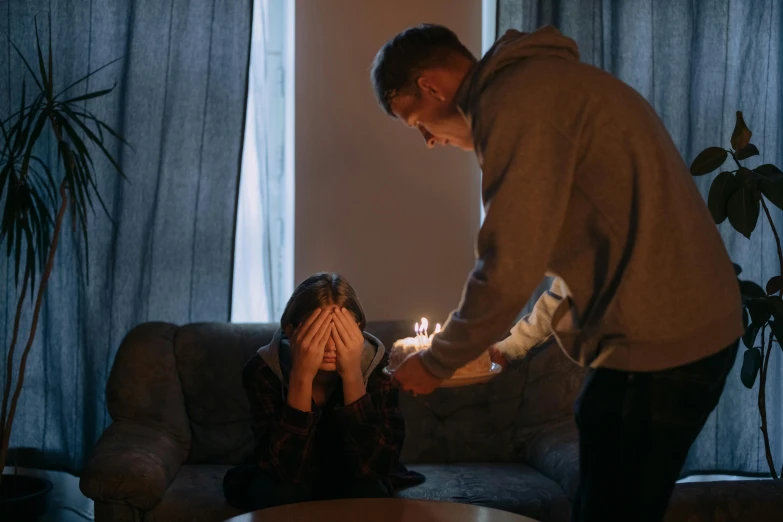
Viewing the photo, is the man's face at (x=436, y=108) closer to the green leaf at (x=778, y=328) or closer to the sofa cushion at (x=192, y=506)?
the sofa cushion at (x=192, y=506)

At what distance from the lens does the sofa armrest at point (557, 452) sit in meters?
2.63

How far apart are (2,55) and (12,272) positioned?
810 mm

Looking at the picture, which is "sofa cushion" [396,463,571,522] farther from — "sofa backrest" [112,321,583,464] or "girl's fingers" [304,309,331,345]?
"girl's fingers" [304,309,331,345]

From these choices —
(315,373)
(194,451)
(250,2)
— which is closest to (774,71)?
(250,2)

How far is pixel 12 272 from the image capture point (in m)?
3.31

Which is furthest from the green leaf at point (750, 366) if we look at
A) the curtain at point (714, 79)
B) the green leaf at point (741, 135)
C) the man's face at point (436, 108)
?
the man's face at point (436, 108)

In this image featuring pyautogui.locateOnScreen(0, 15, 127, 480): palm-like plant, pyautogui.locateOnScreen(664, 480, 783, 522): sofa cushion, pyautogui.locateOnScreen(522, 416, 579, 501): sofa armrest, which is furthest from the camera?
pyautogui.locateOnScreen(0, 15, 127, 480): palm-like plant

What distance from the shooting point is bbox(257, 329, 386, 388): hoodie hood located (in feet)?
8.01

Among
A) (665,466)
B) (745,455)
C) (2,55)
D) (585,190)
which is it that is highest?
(2,55)

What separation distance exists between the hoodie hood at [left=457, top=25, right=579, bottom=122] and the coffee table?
2.82 feet

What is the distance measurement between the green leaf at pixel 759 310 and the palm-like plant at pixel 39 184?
2.29 metres

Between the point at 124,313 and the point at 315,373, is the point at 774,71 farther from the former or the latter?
the point at 124,313

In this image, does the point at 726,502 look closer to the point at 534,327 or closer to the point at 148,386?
the point at 534,327

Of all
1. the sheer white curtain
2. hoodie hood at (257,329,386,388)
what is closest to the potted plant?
hoodie hood at (257,329,386,388)
